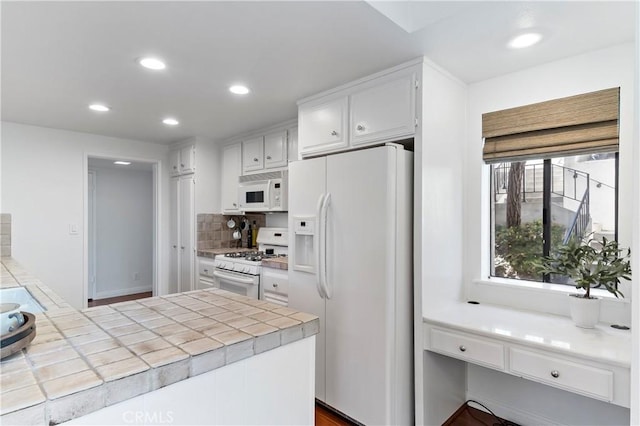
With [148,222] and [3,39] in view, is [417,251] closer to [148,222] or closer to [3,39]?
[3,39]

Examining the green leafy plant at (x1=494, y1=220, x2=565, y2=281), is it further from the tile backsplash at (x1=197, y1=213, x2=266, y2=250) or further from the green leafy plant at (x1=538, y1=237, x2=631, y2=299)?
the tile backsplash at (x1=197, y1=213, x2=266, y2=250)

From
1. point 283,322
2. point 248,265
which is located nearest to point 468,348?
point 283,322

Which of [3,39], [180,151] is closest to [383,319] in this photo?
[3,39]

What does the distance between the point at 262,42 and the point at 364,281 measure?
4.92ft

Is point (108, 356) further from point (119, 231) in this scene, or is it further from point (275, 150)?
point (119, 231)

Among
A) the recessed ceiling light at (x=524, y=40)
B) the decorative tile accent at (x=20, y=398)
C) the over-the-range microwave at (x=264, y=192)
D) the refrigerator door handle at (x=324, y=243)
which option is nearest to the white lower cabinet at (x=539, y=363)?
the refrigerator door handle at (x=324, y=243)

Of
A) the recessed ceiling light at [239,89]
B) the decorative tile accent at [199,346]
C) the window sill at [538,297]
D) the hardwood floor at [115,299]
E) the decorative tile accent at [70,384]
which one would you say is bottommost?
the hardwood floor at [115,299]

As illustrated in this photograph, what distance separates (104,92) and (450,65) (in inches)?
99.2

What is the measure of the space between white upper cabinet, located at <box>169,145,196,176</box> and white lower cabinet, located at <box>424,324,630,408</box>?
3.32 meters

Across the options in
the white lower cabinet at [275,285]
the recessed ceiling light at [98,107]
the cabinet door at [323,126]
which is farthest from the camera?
the recessed ceiling light at [98,107]

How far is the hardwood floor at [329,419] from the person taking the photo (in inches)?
86.6

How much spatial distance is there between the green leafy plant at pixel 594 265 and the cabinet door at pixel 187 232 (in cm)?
354

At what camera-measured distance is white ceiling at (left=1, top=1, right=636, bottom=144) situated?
1545 mm

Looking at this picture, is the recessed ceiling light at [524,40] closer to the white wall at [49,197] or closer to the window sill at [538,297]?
the window sill at [538,297]
